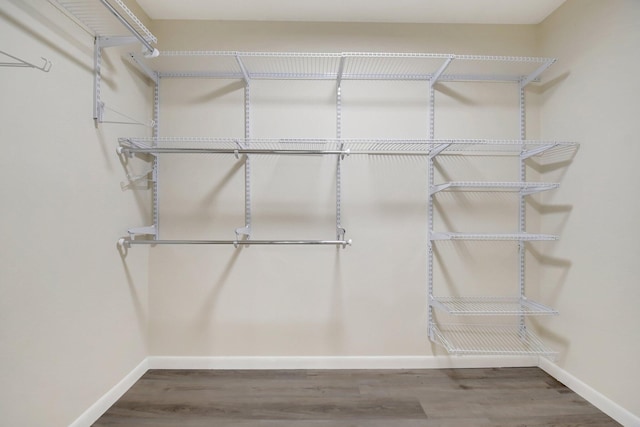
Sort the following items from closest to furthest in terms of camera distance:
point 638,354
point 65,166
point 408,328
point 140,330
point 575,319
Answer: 1. point 65,166
2. point 638,354
3. point 575,319
4. point 140,330
5. point 408,328

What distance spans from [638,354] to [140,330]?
2651mm

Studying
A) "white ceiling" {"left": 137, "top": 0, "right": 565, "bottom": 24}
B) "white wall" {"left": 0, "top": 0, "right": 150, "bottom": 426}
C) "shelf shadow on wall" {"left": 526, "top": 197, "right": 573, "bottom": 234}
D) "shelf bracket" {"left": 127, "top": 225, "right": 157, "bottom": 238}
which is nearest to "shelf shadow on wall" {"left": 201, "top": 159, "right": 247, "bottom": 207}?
"shelf bracket" {"left": 127, "top": 225, "right": 157, "bottom": 238}

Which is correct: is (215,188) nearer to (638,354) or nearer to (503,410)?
(503,410)

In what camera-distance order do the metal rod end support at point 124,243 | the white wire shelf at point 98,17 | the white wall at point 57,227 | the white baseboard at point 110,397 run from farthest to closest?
the metal rod end support at point 124,243
the white baseboard at point 110,397
the white wire shelf at point 98,17
the white wall at point 57,227

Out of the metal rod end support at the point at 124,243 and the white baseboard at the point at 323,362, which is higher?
the metal rod end support at the point at 124,243

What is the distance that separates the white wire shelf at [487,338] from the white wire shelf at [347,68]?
64.9 inches

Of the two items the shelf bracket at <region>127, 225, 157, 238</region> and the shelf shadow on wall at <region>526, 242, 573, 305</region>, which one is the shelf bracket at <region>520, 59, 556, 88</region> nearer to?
the shelf shadow on wall at <region>526, 242, 573, 305</region>

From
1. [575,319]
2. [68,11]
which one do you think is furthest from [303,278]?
[68,11]

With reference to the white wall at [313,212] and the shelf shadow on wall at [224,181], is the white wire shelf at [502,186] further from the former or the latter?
the shelf shadow on wall at [224,181]

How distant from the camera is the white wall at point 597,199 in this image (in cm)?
143

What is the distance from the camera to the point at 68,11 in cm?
131

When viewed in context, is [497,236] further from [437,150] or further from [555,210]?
[437,150]

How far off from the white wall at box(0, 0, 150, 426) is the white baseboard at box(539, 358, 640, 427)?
2590 mm

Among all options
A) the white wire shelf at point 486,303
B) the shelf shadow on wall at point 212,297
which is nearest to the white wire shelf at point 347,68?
the shelf shadow on wall at point 212,297
